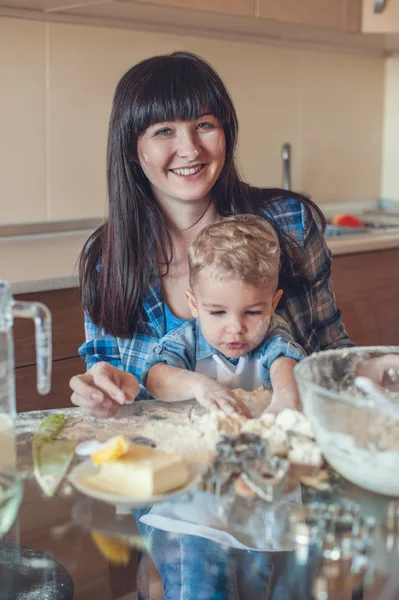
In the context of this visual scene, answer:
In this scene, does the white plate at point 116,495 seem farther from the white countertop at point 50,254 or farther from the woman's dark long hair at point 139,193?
the white countertop at point 50,254

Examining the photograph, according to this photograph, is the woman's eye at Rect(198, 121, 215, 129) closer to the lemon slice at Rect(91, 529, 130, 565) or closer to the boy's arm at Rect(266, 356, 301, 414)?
the boy's arm at Rect(266, 356, 301, 414)

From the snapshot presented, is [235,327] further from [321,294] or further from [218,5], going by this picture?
[218,5]

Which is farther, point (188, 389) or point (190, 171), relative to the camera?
point (190, 171)

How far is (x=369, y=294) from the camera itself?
297 cm

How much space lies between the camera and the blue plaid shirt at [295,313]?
1622 mm

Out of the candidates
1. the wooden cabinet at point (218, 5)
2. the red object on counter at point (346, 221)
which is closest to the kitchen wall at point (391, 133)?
the red object on counter at point (346, 221)

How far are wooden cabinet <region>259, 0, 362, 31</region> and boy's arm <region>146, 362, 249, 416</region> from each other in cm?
173

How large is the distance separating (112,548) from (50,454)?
0.25 meters

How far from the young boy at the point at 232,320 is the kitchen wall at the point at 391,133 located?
2534 mm

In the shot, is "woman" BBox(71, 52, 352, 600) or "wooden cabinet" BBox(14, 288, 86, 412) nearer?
"woman" BBox(71, 52, 352, 600)

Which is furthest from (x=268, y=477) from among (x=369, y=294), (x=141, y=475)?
(x=369, y=294)

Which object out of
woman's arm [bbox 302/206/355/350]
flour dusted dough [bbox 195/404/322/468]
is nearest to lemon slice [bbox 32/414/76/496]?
flour dusted dough [bbox 195/404/322/468]

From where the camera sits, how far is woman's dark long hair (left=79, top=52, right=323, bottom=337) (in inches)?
60.9

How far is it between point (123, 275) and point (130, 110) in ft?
0.95
